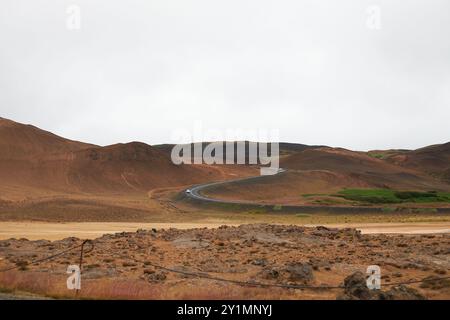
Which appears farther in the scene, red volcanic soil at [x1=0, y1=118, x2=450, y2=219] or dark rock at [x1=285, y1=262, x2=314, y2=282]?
red volcanic soil at [x1=0, y1=118, x2=450, y2=219]

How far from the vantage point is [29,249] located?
24.2 m

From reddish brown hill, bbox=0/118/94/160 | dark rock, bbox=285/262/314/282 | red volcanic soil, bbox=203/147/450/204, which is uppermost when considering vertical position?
reddish brown hill, bbox=0/118/94/160

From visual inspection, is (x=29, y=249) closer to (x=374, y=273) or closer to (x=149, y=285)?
(x=149, y=285)

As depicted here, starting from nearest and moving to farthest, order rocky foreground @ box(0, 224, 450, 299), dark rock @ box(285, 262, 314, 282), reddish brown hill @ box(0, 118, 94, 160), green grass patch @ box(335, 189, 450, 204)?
rocky foreground @ box(0, 224, 450, 299), dark rock @ box(285, 262, 314, 282), green grass patch @ box(335, 189, 450, 204), reddish brown hill @ box(0, 118, 94, 160)

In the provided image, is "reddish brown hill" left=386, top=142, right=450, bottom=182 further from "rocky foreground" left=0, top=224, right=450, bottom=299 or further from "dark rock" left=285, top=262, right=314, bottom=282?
"dark rock" left=285, top=262, right=314, bottom=282

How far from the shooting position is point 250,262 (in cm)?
2044

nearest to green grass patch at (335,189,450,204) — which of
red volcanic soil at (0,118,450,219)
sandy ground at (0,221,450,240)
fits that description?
red volcanic soil at (0,118,450,219)

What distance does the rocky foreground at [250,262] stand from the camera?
49.3 ft

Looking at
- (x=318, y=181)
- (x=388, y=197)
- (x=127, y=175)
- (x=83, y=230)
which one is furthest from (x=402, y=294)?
(x=127, y=175)

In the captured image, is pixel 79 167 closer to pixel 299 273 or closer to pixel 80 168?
pixel 80 168

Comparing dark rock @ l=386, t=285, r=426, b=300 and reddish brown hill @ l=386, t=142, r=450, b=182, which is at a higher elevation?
reddish brown hill @ l=386, t=142, r=450, b=182

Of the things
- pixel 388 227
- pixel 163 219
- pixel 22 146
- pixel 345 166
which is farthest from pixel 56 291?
pixel 345 166

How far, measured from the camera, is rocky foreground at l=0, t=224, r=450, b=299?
49.3ft

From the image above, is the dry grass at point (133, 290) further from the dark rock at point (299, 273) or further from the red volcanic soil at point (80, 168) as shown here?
the red volcanic soil at point (80, 168)
